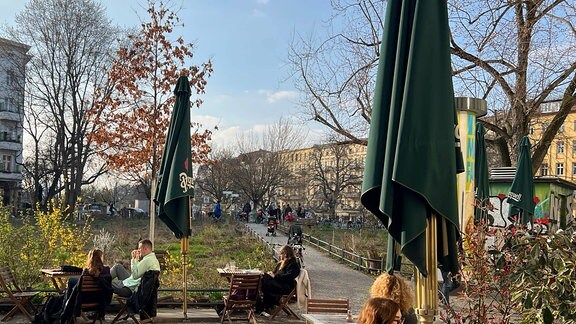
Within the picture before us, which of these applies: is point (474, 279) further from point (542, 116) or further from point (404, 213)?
point (542, 116)

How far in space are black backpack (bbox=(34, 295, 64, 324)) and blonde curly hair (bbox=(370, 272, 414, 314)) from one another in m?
5.55

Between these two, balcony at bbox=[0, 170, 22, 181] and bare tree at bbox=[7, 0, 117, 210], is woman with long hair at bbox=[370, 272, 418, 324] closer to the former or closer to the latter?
bare tree at bbox=[7, 0, 117, 210]

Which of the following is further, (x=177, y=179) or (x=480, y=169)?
(x=480, y=169)

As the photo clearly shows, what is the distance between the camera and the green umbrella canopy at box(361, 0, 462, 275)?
3.98 meters

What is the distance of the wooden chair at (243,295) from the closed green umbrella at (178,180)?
75cm

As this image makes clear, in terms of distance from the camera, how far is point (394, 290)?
5.67 metres

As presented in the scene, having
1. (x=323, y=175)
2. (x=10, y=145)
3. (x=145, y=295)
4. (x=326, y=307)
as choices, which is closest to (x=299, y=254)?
(x=145, y=295)

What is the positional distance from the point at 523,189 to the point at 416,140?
10.1 meters

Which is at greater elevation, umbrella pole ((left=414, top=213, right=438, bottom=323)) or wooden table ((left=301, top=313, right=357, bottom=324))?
umbrella pole ((left=414, top=213, right=438, bottom=323))

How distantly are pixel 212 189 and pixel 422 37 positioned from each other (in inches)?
2429

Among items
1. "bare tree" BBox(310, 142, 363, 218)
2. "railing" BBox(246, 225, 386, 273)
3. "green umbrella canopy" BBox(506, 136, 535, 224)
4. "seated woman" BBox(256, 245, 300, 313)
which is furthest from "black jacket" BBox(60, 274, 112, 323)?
"bare tree" BBox(310, 142, 363, 218)

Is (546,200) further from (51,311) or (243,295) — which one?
(51,311)

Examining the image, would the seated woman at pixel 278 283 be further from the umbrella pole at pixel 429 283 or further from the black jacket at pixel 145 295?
the umbrella pole at pixel 429 283

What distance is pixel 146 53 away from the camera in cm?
1644
